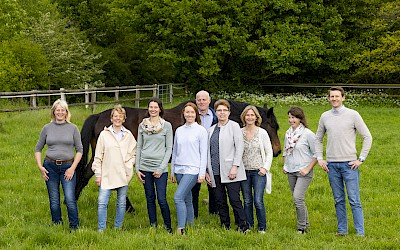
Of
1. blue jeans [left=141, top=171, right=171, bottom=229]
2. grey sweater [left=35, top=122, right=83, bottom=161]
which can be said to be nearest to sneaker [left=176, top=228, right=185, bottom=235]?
blue jeans [left=141, top=171, right=171, bottom=229]

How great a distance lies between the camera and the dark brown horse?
24.3ft

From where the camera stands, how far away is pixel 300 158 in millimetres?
6352

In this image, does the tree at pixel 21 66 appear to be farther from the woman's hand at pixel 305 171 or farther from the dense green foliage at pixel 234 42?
the woman's hand at pixel 305 171

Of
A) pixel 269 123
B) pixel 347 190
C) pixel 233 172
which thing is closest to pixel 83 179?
pixel 233 172

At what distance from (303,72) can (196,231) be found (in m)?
23.6

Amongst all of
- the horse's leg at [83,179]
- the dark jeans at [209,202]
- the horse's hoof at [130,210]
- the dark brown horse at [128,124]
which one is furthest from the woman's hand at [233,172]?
the horse's leg at [83,179]

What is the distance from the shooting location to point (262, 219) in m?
6.31

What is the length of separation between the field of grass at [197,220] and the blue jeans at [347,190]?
171mm

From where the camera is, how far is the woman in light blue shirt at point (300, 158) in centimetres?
634

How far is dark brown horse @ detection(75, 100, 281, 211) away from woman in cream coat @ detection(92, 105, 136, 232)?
133 cm

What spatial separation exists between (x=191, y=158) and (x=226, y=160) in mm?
442

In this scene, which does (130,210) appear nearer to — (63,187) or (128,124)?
(128,124)

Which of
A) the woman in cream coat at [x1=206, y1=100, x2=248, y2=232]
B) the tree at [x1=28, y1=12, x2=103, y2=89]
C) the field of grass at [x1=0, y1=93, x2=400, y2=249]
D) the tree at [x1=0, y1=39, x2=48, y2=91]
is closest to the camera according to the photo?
the field of grass at [x1=0, y1=93, x2=400, y2=249]

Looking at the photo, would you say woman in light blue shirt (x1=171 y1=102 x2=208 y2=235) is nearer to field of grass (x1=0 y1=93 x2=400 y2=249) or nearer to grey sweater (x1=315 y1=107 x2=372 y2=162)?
field of grass (x1=0 y1=93 x2=400 y2=249)
